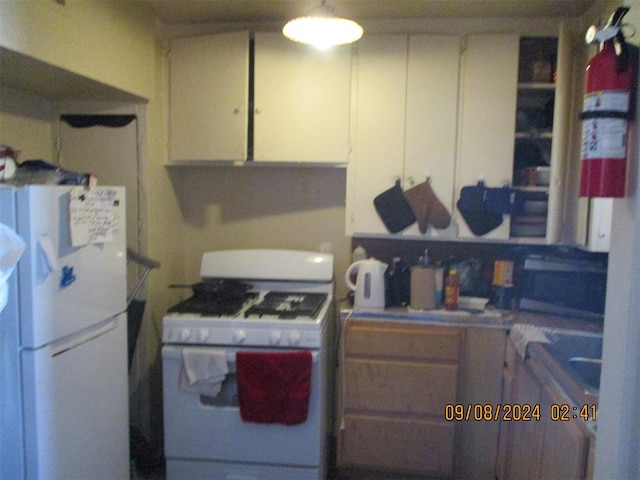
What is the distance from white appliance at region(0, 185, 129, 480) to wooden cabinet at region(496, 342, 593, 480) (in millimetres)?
1593

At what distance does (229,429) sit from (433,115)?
178cm

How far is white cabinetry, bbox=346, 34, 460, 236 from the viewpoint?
2344mm

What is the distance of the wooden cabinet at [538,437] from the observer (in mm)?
1243

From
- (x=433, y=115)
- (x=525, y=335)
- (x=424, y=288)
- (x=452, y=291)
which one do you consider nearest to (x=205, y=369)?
(x=424, y=288)

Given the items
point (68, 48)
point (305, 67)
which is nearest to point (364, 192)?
point (305, 67)

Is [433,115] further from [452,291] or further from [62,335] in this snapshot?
[62,335]

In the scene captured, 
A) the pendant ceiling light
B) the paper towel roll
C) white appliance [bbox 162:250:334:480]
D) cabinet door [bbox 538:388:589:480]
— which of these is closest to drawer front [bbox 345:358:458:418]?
white appliance [bbox 162:250:334:480]

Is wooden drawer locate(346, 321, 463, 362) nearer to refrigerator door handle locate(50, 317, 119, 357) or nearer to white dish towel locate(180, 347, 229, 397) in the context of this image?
white dish towel locate(180, 347, 229, 397)

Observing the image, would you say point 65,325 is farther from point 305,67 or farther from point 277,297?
point 305,67

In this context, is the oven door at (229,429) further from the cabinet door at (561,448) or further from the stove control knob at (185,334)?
the cabinet door at (561,448)

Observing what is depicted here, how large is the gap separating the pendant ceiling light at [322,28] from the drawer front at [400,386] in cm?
145

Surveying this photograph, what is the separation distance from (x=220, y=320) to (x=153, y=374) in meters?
0.75

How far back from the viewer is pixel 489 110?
2312 millimetres

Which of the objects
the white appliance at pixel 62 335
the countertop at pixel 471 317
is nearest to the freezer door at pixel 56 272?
the white appliance at pixel 62 335
